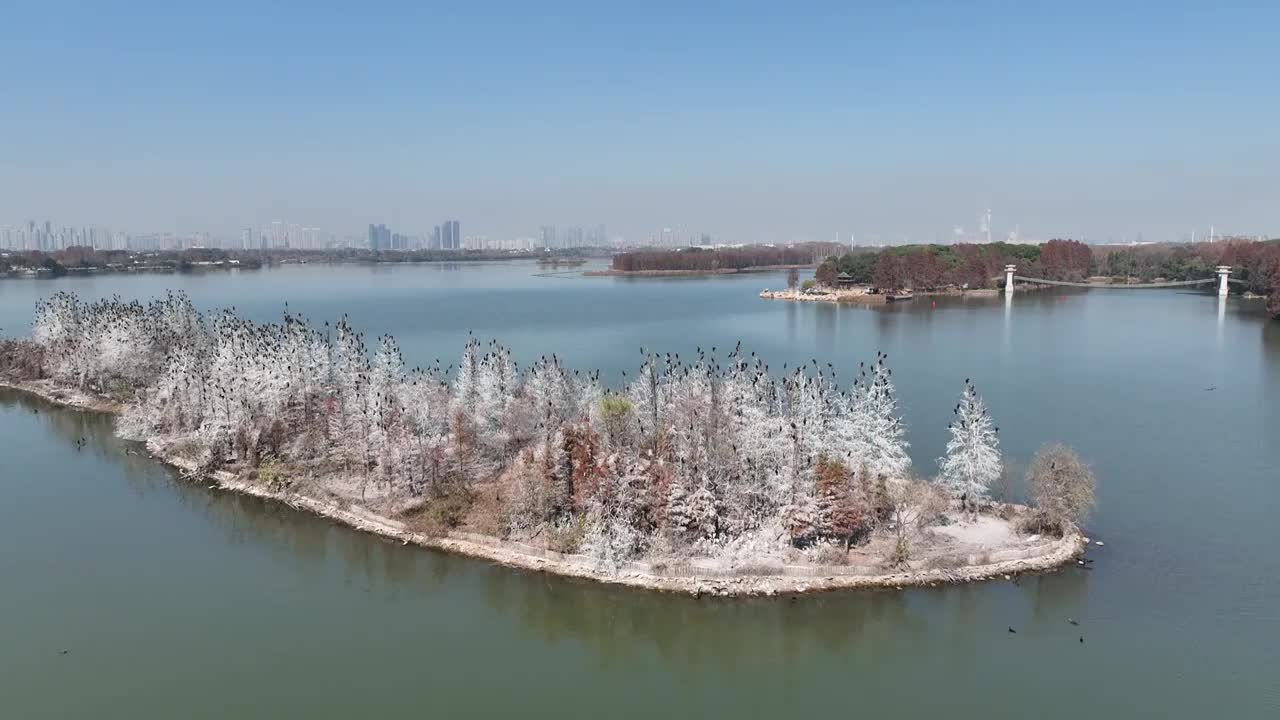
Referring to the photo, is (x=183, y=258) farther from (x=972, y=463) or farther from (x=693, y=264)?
(x=972, y=463)

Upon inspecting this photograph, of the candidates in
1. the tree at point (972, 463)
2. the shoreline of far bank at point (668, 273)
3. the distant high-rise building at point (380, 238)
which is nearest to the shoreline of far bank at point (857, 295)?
the shoreline of far bank at point (668, 273)

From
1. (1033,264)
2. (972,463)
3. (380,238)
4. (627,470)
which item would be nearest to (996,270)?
(1033,264)

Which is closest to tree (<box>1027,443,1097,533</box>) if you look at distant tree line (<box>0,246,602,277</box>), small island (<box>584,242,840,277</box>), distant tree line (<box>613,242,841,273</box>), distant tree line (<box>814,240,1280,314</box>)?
distant tree line (<box>814,240,1280,314</box>)

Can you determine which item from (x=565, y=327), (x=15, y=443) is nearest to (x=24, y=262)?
(x=565, y=327)

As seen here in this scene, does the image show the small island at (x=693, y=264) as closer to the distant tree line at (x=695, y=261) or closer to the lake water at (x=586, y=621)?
the distant tree line at (x=695, y=261)

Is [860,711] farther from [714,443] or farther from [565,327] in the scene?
[565,327]

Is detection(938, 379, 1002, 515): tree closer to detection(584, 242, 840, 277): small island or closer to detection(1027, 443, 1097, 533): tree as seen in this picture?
detection(1027, 443, 1097, 533): tree
